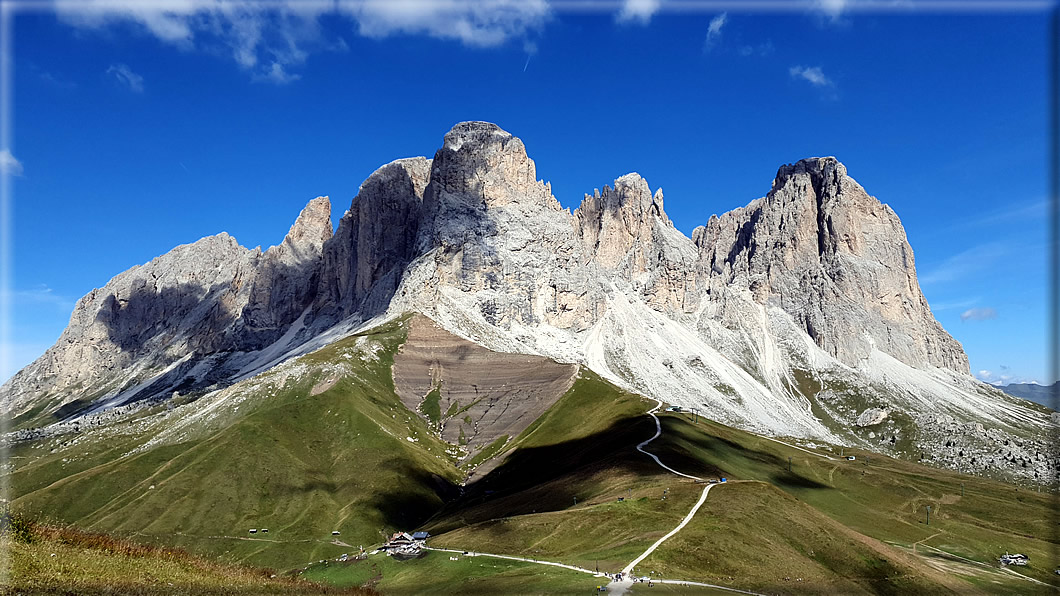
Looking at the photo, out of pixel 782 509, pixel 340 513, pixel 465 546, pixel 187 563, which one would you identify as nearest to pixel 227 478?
pixel 340 513

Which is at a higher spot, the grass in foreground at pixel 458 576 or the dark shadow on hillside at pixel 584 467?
the dark shadow on hillside at pixel 584 467

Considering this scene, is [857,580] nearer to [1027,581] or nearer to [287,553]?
[1027,581]

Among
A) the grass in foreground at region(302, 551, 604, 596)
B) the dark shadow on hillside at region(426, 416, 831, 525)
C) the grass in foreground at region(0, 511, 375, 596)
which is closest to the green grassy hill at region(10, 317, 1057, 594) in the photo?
the grass in foreground at region(302, 551, 604, 596)

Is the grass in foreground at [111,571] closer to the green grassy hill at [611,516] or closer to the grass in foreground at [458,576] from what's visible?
the green grassy hill at [611,516]

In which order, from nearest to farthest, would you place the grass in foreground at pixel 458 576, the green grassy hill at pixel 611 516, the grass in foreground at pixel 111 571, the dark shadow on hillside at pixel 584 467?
1. the grass in foreground at pixel 111 571
2. the grass in foreground at pixel 458 576
3. the green grassy hill at pixel 611 516
4. the dark shadow on hillside at pixel 584 467

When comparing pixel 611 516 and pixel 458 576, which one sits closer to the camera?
pixel 458 576

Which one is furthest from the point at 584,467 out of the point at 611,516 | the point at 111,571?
the point at 111,571

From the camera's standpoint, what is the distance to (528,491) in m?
143

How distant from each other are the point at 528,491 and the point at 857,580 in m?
77.3

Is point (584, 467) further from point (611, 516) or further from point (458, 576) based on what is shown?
point (458, 576)

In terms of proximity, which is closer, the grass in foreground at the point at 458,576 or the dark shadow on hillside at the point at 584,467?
the grass in foreground at the point at 458,576

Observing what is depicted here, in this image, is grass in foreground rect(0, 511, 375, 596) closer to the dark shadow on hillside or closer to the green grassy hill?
the green grassy hill

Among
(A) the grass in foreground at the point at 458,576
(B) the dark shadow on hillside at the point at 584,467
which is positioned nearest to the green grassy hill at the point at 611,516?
(A) the grass in foreground at the point at 458,576

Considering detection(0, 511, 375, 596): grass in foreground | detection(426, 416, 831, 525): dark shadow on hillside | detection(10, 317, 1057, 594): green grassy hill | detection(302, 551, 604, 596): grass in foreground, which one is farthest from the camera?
detection(426, 416, 831, 525): dark shadow on hillside
